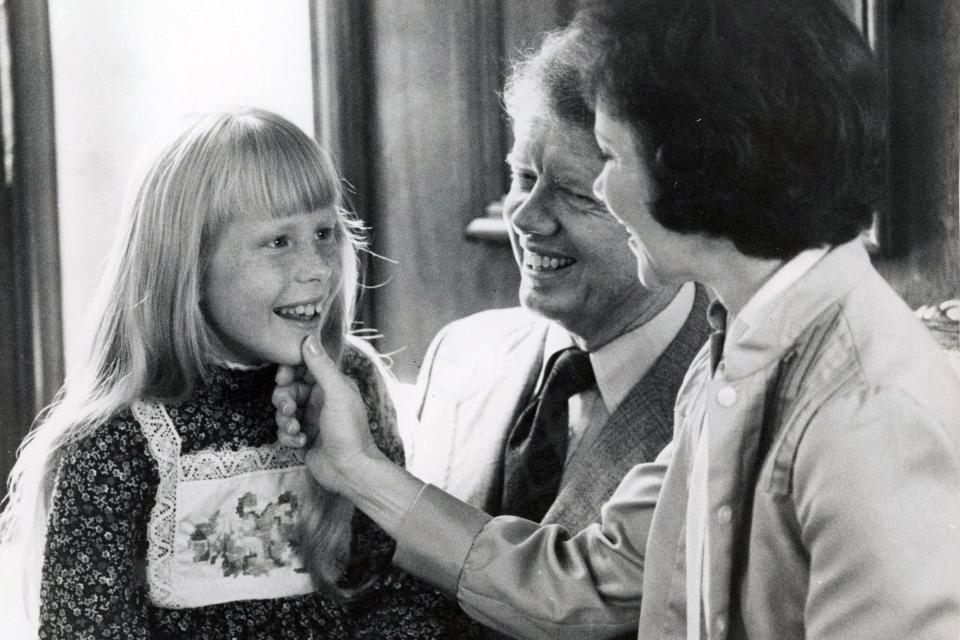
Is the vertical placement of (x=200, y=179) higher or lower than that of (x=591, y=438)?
higher

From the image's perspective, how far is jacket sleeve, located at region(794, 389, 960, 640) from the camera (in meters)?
0.91

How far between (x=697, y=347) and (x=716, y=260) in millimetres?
434

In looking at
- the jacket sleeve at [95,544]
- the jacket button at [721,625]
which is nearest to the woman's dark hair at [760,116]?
the jacket button at [721,625]

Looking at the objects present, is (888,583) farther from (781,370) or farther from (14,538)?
(14,538)

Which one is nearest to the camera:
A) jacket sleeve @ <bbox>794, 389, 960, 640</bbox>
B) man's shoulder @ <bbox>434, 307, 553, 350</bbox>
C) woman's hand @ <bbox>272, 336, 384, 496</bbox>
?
jacket sleeve @ <bbox>794, 389, 960, 640</bbox>

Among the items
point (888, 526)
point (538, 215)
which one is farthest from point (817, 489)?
point (538, 215)

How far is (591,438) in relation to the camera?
1585 millimetres

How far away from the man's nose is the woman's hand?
35cm

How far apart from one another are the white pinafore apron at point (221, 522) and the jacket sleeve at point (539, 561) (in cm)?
24

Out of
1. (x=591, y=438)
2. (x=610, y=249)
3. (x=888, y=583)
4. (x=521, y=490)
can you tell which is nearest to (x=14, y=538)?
(x=521, y=490)

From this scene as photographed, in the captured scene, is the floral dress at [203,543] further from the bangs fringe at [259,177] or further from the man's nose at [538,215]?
the man's nose at [538,215]

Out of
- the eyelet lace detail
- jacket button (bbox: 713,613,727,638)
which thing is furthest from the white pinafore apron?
jacket button (bbox: 713,613,727,638)

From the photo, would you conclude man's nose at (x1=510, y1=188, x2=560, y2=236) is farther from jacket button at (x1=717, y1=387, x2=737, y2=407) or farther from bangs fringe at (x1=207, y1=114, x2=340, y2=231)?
jacket button at (x1=717, y1=387, x2=737, y2=407)

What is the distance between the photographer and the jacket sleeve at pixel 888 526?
91 centimetres
